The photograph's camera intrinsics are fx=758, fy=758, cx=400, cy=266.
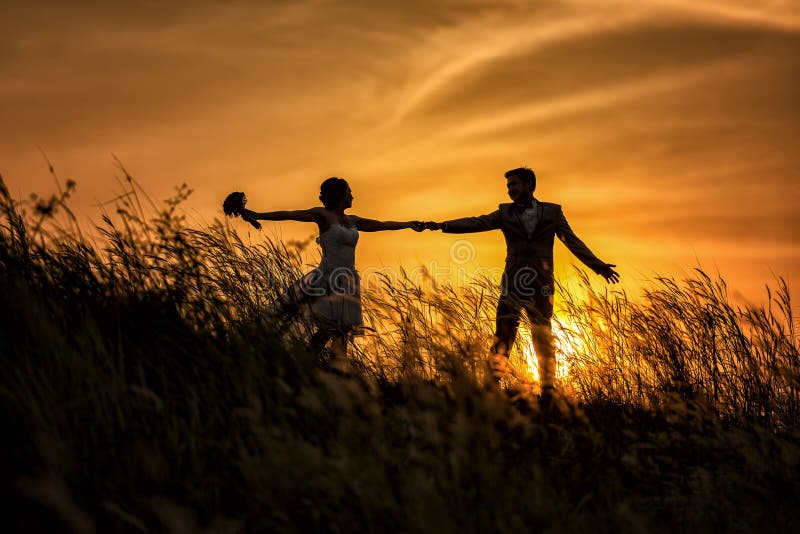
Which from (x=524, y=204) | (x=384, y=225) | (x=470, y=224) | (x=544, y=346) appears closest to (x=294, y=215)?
(x=384, y=225)

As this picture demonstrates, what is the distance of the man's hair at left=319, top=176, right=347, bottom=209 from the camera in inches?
264

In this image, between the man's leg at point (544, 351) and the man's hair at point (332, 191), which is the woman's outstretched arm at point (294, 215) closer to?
the man's hair at point (332, 191)

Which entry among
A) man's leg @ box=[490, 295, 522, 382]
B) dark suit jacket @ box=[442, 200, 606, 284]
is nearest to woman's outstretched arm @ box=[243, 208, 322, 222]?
dark suit jacket @ box=[442, 200, 606, 284]

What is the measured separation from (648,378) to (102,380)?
12.2ft

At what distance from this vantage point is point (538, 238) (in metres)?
6.35

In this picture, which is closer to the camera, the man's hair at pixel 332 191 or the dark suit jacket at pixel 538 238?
the dark suit jacket at pixel 538 238

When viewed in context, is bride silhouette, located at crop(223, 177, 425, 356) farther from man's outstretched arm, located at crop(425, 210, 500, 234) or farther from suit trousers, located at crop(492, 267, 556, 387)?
suit trousers, located at crop(492, 267, 556, 387)

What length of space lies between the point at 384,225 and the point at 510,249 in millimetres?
1318

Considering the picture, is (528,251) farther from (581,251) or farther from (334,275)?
(334,275)

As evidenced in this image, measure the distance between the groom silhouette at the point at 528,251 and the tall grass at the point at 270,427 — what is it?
980 millimetres

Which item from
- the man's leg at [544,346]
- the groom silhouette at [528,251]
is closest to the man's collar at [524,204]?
the groom silhouette at [528,251]

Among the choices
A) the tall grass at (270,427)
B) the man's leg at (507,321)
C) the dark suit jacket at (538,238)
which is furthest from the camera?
the dark suit jacket at (538,238)

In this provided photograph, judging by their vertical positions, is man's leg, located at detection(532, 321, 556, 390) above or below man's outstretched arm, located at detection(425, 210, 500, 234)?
below

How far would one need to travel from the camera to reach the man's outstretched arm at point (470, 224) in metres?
6.60
